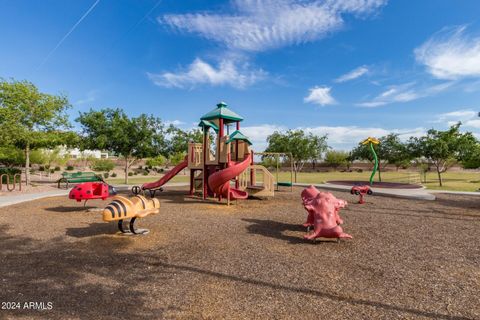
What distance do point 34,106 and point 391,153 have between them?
61317 mm

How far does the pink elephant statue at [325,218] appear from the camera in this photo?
664 centimetres

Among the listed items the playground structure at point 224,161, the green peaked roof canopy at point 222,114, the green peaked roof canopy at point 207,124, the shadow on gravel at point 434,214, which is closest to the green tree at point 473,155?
the shadow on gravel at point 434,214

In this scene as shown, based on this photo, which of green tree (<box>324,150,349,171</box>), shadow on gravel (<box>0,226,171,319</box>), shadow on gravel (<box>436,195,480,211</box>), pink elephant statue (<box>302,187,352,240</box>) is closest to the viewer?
shadow on gravel (<box>0,226,171,319</box>)

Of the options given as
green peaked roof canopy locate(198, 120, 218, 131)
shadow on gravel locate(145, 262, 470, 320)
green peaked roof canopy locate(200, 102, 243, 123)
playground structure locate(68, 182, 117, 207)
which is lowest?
shadow on gravel locate(145, 262, 470, 320)

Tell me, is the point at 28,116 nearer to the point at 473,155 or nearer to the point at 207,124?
the point at 207,124

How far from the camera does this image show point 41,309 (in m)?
3.62

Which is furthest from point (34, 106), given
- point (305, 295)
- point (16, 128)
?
point (305, 295)

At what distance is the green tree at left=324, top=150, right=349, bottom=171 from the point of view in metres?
67.2

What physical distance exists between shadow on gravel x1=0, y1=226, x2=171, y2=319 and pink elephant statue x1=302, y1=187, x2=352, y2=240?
390 centimetres

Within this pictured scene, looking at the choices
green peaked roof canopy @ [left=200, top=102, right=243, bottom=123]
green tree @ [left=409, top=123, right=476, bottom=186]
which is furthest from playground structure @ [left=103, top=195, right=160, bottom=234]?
green tree @ [left=409, top=123, right=476, bottom=186]

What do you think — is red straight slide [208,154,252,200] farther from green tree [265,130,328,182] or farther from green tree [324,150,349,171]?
green tree [324,150,349,171]

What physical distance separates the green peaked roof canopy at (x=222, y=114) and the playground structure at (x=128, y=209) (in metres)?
7.07

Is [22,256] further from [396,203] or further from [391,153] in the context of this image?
[391,153]

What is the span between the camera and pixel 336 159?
67.1m
